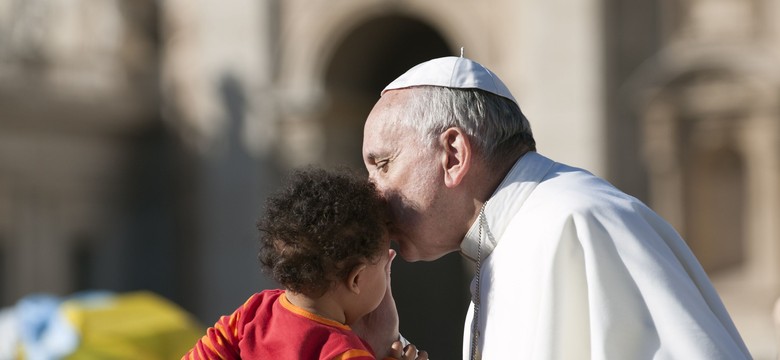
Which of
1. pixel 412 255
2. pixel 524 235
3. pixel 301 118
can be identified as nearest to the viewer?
pixel 524 235

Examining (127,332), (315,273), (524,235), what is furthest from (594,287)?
(127,332)

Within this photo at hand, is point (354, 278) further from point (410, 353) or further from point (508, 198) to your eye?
point (508, 198)

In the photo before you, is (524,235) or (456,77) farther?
(456,77)

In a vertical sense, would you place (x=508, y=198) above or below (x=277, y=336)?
above

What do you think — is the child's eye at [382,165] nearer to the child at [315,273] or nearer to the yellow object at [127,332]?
the child at [315,273]

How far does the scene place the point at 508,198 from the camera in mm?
2865

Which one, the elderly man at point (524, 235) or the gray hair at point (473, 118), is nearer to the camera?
the elderly man at point (524, 235)

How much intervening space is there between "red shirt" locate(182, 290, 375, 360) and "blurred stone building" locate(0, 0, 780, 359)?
912 centimetres

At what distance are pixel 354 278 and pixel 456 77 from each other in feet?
1.55

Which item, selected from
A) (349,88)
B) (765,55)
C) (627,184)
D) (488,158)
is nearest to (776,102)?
(765,55)

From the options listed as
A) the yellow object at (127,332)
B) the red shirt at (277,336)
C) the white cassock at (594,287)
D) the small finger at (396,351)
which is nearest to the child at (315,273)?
the red shirt at (277,336)

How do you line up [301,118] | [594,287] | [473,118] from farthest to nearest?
[301,118] → [473,118] → [594,287]

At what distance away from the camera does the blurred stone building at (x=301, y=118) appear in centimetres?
1176

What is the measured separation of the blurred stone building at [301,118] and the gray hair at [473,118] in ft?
28.9
